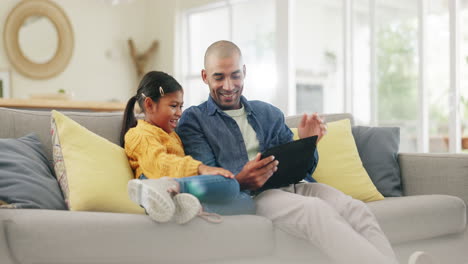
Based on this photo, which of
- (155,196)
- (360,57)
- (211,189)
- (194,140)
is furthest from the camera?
(360,57)

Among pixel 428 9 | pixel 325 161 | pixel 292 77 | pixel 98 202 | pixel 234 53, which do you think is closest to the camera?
pixel 98 202

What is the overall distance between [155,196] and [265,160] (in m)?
0.36

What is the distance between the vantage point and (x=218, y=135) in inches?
77.0

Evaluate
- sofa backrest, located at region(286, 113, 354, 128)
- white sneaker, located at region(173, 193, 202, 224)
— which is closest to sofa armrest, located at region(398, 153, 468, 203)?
sofa backrest, located at region(286, 113, 354, 128)

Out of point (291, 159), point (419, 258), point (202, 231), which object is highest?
point (291, 159)

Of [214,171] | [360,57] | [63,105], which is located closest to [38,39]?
[63,105]

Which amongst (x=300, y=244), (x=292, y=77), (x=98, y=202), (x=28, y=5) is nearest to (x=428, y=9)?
(x=292, y=77)

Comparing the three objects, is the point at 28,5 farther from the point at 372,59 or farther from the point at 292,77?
the point at 372,59

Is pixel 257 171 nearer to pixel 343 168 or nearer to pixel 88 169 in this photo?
pixel 88 169

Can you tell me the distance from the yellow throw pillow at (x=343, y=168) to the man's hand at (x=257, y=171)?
0.72 metres

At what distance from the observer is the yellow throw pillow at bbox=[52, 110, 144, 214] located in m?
1.72

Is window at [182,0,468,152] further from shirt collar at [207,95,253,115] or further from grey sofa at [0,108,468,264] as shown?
shirt collar at [207,95,253,115]

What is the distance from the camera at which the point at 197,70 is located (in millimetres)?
6680

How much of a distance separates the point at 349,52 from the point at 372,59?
0.27 metres
